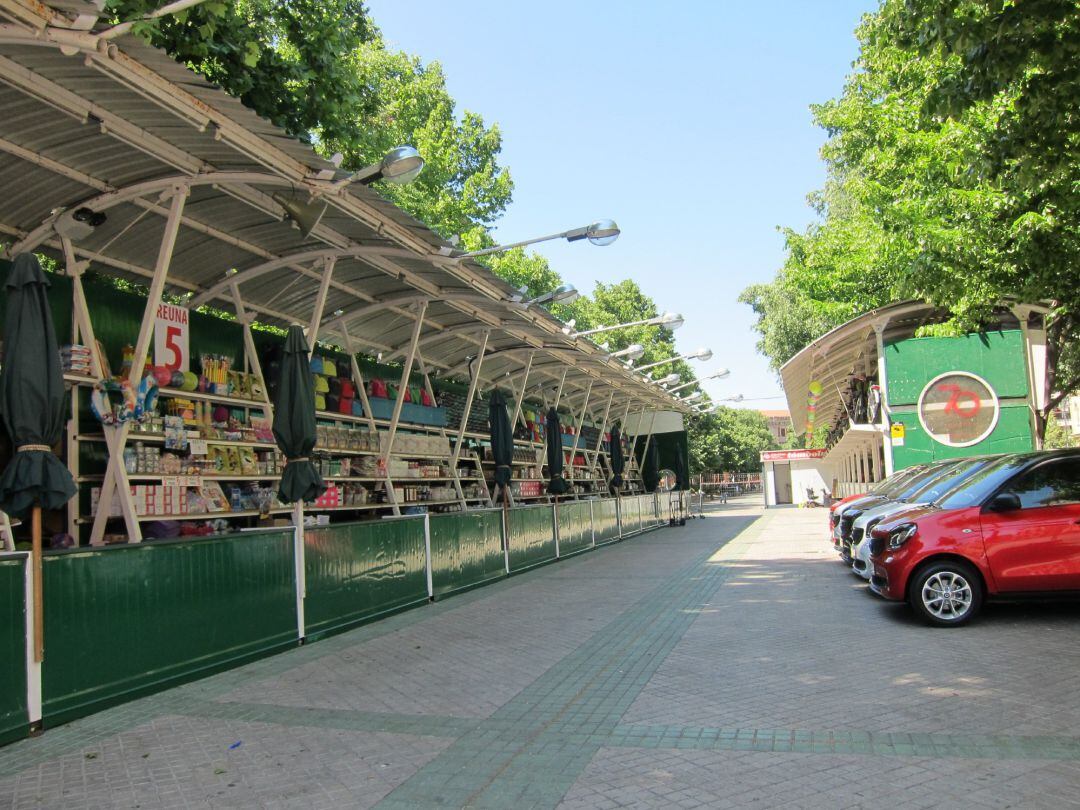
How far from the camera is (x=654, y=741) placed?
16.5 ft

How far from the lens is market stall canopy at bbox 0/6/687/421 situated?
5.69 meters

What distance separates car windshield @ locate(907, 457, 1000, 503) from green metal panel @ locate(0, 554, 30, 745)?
28.7ft

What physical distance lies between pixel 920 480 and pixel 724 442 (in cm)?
5615

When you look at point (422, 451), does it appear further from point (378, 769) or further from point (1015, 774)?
point (1015, 774)

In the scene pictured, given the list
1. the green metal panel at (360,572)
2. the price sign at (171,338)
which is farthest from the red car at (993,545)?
the price sign at (171,338)

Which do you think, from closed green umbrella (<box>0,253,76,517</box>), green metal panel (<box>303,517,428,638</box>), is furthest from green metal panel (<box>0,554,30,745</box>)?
green metal panel (<box>303,517,428,638</box>)

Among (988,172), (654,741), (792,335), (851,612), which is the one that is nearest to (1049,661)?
(851,612)

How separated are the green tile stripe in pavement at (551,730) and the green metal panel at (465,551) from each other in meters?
3.00

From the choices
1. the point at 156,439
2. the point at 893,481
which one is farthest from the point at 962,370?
the point at 156,439

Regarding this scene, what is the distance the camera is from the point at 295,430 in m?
8.61

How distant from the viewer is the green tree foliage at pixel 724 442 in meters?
55.8

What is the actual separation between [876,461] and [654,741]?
910 inches

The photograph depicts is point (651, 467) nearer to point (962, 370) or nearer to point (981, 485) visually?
point (962, 370)

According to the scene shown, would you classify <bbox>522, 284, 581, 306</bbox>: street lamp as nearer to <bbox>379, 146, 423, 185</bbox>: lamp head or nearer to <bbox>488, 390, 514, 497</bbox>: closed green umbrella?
<bbox>488, 390, 514, 497</bbox>: closed green umbrella
